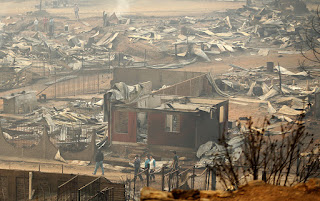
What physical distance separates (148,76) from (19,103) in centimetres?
892

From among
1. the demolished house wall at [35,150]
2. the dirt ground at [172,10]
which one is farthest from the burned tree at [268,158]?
the dirt ground at [172,10]

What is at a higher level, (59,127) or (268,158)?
(268,158)

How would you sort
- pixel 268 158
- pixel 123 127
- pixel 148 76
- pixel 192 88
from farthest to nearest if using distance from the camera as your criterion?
pixel 148 76 → pixel 192 88 → pixel 123 127 → pixel 268 158

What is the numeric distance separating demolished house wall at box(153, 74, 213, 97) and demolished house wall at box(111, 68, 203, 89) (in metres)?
1.83

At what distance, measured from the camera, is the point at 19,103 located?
101 ft

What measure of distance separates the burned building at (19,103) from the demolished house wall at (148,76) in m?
5.96

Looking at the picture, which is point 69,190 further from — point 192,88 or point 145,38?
point 145,38

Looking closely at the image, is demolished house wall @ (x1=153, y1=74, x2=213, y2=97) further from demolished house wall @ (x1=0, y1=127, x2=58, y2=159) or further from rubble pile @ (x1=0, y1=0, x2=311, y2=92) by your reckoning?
rubble pile @ (x1=0, y1=0, x2=311, y2=92)

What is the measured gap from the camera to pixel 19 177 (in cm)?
1725

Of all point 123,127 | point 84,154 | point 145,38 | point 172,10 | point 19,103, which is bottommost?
point 84,154

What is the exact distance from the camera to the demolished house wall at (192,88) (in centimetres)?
3002

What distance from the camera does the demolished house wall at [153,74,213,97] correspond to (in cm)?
3002

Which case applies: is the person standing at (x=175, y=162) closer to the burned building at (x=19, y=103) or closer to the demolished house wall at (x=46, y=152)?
the demolished house wall at (x=46, y=152)

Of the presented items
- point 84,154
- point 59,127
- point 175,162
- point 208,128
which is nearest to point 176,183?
point 175,162
